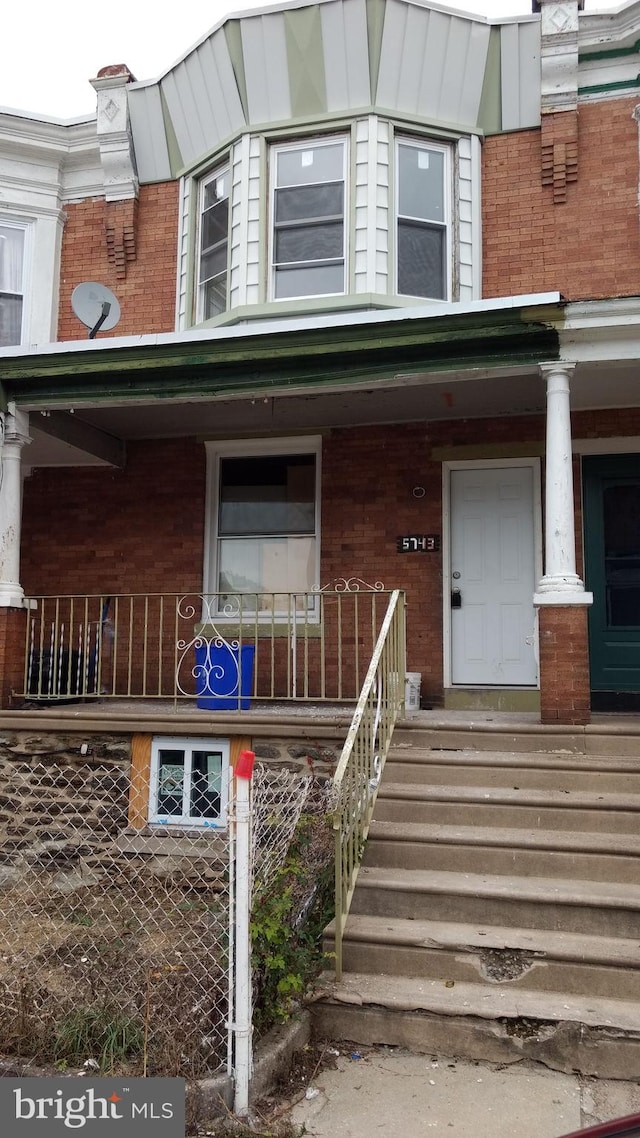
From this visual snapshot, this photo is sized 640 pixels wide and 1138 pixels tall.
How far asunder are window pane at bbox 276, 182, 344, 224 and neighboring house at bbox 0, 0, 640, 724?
0.09 feet

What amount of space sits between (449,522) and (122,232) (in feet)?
16.4

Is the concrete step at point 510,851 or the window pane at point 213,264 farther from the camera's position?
the window pane at point 213,264

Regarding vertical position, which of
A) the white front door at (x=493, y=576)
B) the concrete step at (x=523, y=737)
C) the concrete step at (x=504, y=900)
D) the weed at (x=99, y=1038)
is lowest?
the weed at (x=99, y=1038)

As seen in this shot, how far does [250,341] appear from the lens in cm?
687

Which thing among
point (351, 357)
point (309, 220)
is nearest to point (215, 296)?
point (309, 220)

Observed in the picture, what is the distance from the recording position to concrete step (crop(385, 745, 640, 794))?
17.4 feet

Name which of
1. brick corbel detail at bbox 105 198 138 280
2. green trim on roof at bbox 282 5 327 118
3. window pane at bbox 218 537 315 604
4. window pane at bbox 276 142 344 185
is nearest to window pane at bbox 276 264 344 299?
window pane at bbox 276 142 344 185

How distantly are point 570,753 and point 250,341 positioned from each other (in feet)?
13.4

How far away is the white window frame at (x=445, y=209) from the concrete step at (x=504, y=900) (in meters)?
5.65

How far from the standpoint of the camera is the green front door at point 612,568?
303 inches

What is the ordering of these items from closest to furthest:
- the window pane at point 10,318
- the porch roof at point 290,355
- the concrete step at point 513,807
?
the concrete step at point 513,807
the porch roof at point 290,355
the window pane at point 10,318

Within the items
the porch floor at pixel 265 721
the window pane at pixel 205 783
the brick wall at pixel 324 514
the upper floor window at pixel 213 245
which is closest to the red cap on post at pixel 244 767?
the porch floor at pixel 265 721

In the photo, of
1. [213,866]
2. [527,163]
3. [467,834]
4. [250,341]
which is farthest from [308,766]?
[527,163]

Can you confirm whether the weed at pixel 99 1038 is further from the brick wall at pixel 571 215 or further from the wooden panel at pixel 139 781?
the brick wall at pixel 571 215
